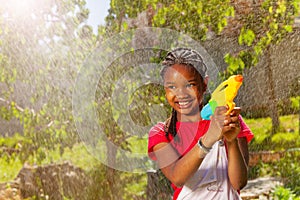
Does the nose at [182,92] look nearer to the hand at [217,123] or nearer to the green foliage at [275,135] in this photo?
the hand at [217,123]

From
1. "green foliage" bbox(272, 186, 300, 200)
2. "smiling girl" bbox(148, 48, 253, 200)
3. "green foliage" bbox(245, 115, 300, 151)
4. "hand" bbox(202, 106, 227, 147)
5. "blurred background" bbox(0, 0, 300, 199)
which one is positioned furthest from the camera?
"green foliage" bbox(245, 115, 300, 151)

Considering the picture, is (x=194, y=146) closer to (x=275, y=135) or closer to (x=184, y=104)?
(x=184, y=104)

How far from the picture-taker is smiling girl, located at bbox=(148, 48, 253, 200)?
1.46 m

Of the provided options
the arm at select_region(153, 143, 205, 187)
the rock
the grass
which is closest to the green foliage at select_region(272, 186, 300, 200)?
the rock

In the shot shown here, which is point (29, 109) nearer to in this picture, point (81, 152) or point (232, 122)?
point (81, 152)

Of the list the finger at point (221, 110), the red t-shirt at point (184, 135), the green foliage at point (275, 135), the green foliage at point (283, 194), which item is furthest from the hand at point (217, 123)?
the green foliage at point (275, 135)

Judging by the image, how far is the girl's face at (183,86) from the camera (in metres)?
1.57

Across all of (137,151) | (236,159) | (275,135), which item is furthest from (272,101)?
(236,159)

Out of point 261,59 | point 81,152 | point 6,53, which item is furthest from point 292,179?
point 6,53

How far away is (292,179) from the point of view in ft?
11.5

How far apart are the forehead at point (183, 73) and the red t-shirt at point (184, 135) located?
0.14 metres

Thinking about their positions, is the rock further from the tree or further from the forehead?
the forehead

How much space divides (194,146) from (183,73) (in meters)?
0.23

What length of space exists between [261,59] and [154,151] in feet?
8.22
